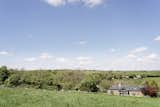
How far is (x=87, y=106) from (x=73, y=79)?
76006mm

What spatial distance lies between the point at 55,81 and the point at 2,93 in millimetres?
62350

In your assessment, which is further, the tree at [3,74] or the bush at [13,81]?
the tree at [3,74]

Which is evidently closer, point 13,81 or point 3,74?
point 13,81

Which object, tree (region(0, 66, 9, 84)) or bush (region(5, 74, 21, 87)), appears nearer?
bush (region(5, 74, 21, 87))

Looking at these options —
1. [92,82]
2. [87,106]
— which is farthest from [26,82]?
[87,106]

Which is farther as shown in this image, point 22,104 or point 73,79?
point 73,79

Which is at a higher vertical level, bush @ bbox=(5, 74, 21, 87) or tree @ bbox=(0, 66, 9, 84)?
tree @ bbox=(0, 66, 9, 84)

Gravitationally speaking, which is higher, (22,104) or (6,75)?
(6,75)

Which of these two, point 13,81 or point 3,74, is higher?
point 3,74

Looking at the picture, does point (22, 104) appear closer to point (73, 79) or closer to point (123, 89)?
point (73, 79)

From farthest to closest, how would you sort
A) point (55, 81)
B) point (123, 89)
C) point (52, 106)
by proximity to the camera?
point (123, 89)
point (55, 81)
point (52, 106)

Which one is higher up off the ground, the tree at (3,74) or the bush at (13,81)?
the tree at (3,74)

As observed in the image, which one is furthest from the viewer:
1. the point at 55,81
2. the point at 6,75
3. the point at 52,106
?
the point at 55,81

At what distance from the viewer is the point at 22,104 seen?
22.6 meters
